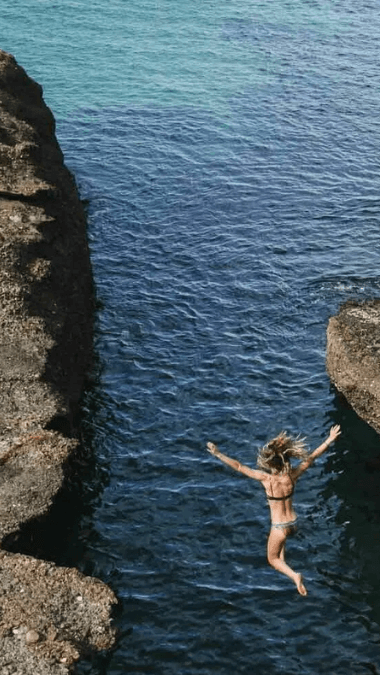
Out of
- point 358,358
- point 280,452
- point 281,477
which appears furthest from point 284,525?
point 358,358

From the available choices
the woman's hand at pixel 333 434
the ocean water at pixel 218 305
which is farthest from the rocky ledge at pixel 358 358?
the woman's hand at pixel 333 434

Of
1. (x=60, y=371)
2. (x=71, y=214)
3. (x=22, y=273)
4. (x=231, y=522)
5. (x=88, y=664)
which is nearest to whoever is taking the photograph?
(x=88, y=664)

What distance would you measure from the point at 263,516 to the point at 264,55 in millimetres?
46231

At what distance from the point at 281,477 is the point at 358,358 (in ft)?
26.6

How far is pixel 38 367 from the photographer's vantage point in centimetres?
3005

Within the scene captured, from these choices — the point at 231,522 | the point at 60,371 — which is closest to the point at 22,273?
the point at 60,371

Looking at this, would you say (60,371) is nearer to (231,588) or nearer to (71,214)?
(231,588)

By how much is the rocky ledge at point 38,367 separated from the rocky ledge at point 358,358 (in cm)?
803

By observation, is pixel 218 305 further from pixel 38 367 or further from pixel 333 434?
pixel 333 434

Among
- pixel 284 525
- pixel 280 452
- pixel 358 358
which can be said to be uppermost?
pixel 280 452

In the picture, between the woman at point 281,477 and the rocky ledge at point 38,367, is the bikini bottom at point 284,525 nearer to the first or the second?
the woman at point 281,477

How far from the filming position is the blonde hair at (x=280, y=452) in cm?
2350

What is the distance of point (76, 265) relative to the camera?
38.1 metres

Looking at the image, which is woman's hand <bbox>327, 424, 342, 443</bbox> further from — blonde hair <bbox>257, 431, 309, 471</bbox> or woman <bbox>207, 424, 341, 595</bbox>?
blonde hair <bbox>257, 431, 309, 471</bbox>
